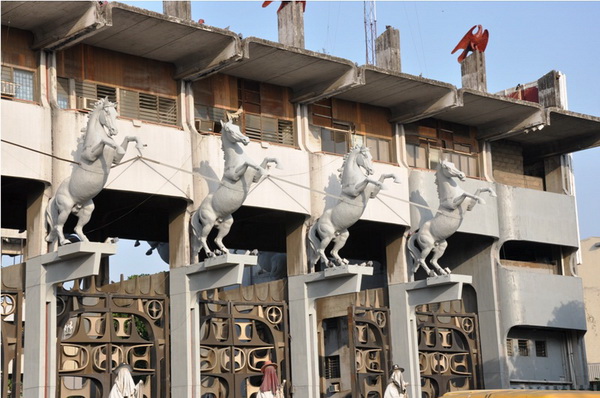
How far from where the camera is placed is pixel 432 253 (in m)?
39.0

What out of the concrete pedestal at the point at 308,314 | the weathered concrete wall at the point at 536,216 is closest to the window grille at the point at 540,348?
the weathered concrete wall at the point at 536,216

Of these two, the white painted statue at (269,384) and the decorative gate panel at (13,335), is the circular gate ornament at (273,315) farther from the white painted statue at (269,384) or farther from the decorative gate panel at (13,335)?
the decorative gate panel at (13,335)

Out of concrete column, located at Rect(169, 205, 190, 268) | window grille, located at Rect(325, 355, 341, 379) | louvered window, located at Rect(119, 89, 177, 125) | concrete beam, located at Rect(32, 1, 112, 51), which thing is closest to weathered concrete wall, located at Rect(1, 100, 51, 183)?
concrete beam, located at Rect(32, 1, 112, 51)

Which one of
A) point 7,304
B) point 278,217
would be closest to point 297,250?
point 278,217

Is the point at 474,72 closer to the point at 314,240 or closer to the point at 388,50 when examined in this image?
the point at 388,50

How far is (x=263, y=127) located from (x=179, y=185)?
170 inches

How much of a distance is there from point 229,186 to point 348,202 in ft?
13.3

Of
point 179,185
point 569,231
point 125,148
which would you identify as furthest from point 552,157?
point 125,148

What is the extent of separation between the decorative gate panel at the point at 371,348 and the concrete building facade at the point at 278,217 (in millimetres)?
66

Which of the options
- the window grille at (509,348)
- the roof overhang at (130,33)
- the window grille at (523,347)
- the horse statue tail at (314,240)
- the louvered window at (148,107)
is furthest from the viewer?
the window grille at (523,347)

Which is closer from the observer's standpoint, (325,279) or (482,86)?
(325,279)

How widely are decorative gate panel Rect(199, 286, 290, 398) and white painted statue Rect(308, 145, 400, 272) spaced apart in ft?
7.42

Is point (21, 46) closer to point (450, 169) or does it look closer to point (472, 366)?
point (450, 169)

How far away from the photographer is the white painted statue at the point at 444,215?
118 feet
